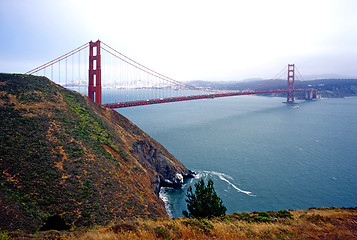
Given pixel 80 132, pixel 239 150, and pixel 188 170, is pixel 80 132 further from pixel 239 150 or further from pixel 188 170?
pixel 239 150

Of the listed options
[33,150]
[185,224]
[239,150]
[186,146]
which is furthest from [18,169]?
[239,150]

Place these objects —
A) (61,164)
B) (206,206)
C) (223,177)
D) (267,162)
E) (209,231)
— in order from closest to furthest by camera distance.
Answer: (209,231) < (206,206) < (61,164) < (223,177) < (267,162)

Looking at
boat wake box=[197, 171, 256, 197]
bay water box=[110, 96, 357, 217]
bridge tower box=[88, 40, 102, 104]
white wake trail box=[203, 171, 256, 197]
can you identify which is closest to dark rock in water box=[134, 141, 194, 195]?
bay water box=[110, 96, 357, 217]

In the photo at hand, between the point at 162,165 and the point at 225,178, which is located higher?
the point at 162,165

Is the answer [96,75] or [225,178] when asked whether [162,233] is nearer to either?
[225,178]

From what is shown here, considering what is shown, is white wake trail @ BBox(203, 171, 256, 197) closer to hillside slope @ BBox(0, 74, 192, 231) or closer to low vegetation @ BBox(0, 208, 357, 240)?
hillside slope @ BBox(0, 74, 192, 231)

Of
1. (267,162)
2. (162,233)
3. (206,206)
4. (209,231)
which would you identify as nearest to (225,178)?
(267,162)

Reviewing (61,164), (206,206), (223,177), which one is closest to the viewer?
(206,206)

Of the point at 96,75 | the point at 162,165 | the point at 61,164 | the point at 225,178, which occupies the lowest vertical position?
the point at 225,178

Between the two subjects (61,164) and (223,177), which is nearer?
(61,164)
